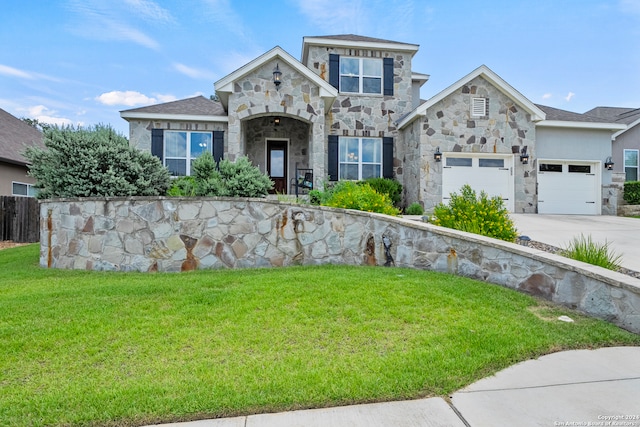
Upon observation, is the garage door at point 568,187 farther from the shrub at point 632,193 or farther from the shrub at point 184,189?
the shrub at point 184,189

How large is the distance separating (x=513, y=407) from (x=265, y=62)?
1224 centimetres

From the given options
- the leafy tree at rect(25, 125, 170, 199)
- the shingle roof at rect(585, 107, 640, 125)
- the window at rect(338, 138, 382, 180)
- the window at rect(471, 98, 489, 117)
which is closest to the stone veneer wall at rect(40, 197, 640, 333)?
the leafy tree at rect(25, 125, 170, 199)

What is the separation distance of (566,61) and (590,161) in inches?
156

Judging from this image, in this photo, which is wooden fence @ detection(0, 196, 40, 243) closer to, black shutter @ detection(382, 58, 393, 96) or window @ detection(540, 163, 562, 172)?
black shutter @ detection(382, 58, 393, 96)

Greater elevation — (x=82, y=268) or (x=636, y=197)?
(x=636, y=197)

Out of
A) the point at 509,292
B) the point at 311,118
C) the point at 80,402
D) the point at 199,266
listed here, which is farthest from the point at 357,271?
the point at 311,118

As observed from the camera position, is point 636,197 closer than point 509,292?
No

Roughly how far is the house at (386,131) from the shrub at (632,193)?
155cm

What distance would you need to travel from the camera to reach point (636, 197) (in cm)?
1478

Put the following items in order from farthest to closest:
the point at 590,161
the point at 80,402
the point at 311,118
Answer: the point at 590,161 → the point at 311,118 → the point at 80,402

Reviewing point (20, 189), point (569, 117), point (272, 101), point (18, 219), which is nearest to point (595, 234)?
point (569, 117)

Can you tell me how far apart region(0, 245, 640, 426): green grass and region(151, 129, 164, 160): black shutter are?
883 centimetres

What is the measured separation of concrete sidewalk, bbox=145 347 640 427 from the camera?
7.49ft

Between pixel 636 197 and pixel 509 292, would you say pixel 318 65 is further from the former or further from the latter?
pixel 636 197
